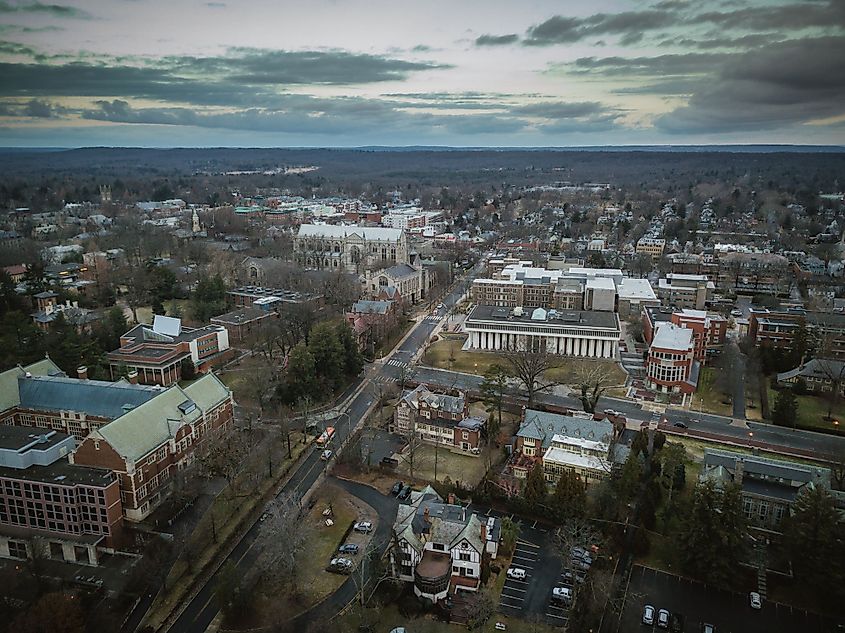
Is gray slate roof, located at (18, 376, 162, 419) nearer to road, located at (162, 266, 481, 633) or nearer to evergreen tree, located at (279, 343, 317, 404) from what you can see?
evergreen tree, located at (279, 343, 317, 404)

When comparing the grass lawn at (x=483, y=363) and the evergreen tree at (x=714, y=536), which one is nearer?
the evergreen tree at (x=714, y=536)

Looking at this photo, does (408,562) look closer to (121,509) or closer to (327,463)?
(327,463)

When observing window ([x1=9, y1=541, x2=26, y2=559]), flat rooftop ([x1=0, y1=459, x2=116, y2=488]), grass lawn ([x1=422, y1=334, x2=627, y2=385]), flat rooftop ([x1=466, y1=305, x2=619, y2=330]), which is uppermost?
flat rooftop ([x1=0, y1=459, x2=116, y2=488])

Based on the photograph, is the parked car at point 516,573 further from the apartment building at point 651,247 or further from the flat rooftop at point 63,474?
the apartment building at point 651,247

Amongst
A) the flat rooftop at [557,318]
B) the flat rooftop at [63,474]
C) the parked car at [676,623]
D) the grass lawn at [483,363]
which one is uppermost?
the flat rooftop at [63,474]

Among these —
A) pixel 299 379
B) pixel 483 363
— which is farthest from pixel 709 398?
pixel 299 379

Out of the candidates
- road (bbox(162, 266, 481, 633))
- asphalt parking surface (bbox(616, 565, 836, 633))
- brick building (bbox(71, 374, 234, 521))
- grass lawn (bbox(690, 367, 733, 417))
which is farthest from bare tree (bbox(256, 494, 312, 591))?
grass lawn (bbox(690, 367, 733, 417))

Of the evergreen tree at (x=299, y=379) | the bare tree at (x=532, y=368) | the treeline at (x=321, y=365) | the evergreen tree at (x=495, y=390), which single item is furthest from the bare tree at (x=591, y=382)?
the evergreen tree at (x=299, y=379)

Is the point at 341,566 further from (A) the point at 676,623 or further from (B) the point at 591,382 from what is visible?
(B) the point at 591,382
